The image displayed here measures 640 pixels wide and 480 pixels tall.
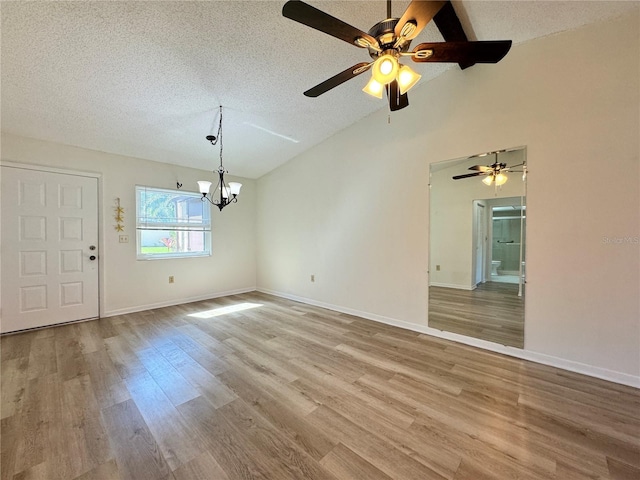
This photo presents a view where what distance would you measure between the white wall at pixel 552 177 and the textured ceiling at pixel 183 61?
296mm

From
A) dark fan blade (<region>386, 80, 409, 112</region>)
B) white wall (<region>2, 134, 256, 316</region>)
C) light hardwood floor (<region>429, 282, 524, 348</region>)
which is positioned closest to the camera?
dark fan blade (<region>386, 80, 409, 112</region>)

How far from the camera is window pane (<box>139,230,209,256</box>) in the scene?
4215 millimetres

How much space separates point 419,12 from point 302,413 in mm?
2443

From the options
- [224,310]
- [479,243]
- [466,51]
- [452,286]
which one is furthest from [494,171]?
[224,310]

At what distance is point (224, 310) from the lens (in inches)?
162

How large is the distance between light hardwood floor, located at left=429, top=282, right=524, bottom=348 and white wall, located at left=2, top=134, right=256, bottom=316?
3825 millimetres

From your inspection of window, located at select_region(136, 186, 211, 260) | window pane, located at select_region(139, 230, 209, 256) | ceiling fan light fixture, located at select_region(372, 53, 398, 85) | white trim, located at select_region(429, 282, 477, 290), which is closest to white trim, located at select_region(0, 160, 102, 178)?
window, located at select_region(136, 186, 211, 260)

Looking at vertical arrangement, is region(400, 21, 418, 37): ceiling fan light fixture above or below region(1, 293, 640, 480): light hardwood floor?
above

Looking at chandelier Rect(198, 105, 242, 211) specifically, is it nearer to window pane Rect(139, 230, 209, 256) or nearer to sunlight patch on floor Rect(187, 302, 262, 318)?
window pane Rect(139, 230, 209, 256)

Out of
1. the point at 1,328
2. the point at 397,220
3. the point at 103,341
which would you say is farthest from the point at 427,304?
the point at 1,328

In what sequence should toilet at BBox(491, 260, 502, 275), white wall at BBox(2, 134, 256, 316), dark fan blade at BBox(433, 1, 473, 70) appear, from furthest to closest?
white wall at BBox(2, 134, 256, 316) → toilet at BBox(491, 260, 502, 275) → dark fan blade at BBox(433, 1, 473, 70)

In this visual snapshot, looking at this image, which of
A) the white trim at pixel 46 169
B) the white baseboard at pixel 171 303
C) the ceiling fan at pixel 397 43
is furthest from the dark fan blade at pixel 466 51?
the white baseboard at pixel 171 303

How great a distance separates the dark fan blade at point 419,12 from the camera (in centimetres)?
122

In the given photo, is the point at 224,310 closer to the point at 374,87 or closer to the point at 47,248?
the point at 47,248
